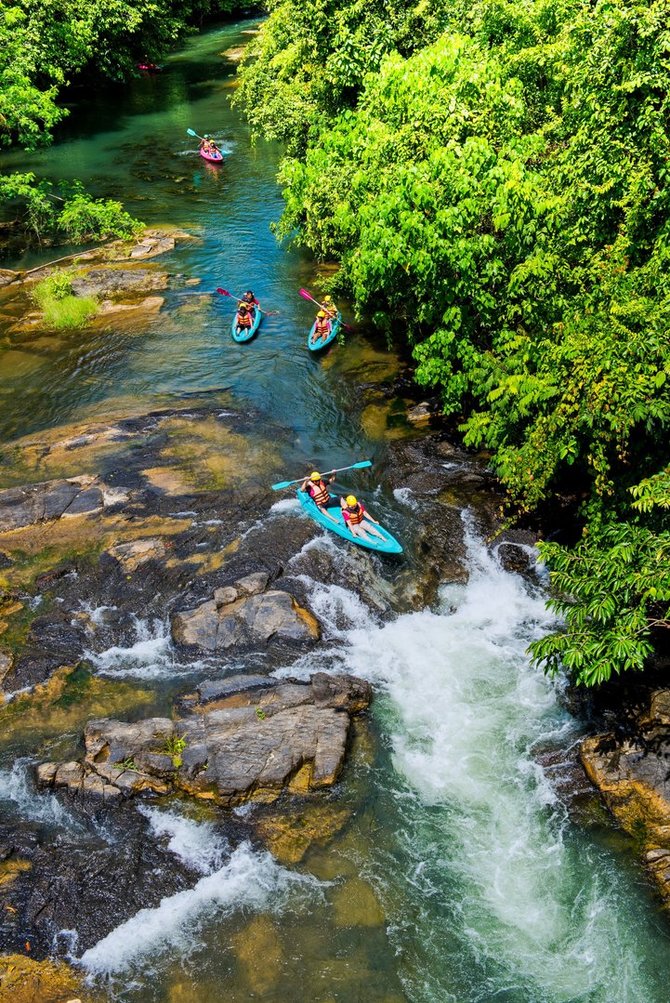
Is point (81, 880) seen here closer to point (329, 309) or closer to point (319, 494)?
point (319, 494)

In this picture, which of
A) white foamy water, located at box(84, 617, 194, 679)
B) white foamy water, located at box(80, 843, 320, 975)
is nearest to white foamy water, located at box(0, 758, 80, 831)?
white foamy water, located at box(80, 843, 320, 975)

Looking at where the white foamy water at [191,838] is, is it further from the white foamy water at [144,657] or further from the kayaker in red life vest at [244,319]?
the kayaker in red life vest at [244,319]

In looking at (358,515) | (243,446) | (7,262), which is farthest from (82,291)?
(358,515)

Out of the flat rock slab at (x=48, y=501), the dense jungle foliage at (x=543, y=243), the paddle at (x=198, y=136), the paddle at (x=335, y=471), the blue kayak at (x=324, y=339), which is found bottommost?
the flat rock slab at (x=48, y=501)

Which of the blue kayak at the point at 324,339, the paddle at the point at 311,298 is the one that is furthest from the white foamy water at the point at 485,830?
the paddle at the point at 311,298

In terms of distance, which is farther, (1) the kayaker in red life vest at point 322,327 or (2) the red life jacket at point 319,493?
(1) the kayaker in red life vest at point 322,327

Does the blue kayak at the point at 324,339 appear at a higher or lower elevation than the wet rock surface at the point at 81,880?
higher

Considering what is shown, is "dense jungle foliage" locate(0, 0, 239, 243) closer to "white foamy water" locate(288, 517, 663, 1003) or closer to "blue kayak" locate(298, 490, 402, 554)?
"blue kayak" locate(298, 490, 402, 554)
